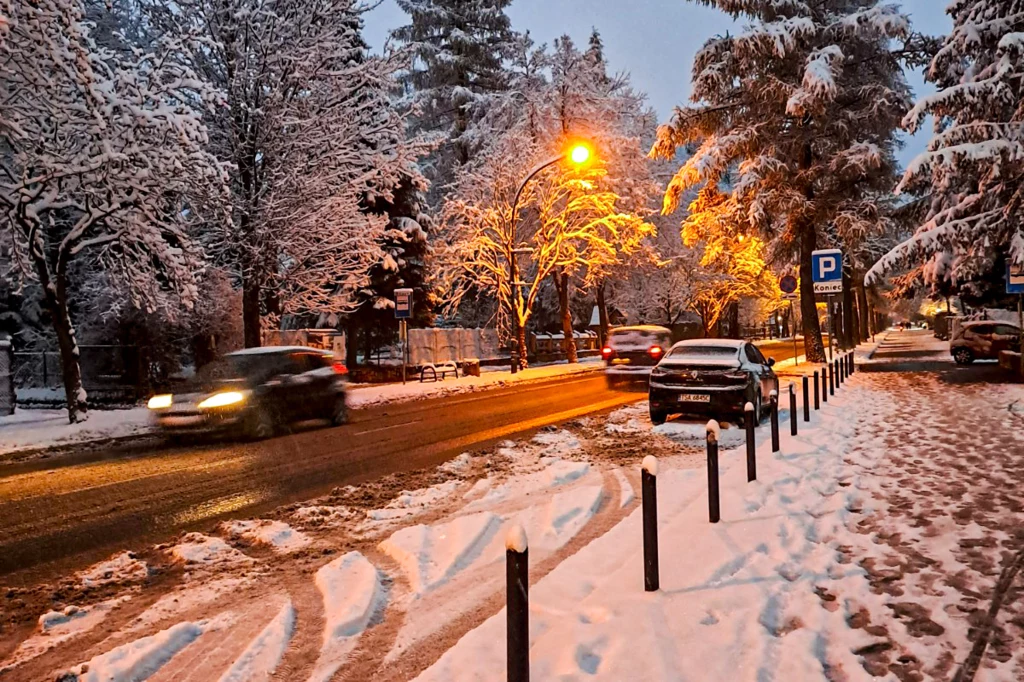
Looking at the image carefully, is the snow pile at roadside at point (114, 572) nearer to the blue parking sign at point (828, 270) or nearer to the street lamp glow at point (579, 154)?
the blue parking sign at point (828, 270)

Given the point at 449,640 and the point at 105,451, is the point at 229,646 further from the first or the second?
the point at 105,451

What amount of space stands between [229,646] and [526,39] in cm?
4498

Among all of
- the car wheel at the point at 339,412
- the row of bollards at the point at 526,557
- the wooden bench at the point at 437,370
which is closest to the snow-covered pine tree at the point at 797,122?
the wooden bench at the point at 437,370

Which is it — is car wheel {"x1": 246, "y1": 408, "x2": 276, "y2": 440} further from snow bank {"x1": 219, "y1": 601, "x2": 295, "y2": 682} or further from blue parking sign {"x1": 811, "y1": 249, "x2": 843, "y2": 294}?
blue parking sign {"x1": 811, "y1": 249, "x2": 843, "y2": 294}

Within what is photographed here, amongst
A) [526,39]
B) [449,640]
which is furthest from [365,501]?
[526,39]

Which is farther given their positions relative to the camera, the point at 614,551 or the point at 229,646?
the point at 614,551

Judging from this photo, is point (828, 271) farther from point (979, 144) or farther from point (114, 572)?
point (114, 572)

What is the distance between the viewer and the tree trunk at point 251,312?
65.8ft

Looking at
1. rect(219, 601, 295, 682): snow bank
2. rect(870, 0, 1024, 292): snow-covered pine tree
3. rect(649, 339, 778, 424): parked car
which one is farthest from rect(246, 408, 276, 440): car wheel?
rect(870, 0, 1024, 292): snow-covered pine tree

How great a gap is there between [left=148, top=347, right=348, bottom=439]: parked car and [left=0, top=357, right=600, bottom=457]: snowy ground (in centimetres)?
219

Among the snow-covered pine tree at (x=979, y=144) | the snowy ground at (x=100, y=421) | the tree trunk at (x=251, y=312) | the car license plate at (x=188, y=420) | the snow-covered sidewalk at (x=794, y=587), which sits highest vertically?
the snow-covered pine tree at (x=979, y=144)

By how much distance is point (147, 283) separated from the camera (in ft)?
55.7

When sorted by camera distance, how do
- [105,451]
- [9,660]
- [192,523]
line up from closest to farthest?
[9,660], [192,523], [105,451]

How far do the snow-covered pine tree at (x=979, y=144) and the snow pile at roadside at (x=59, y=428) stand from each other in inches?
724
